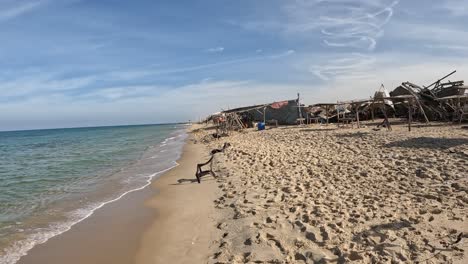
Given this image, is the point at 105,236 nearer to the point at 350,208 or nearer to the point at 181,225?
the point at 181,225

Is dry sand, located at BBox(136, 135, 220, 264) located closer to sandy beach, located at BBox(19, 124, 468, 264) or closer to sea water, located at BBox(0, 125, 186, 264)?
sandy beach, located at BBox(19, 124, 468, 264)

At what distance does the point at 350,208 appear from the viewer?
6.06m

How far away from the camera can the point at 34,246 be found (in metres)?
6.27

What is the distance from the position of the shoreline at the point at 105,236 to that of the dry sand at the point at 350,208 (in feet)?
5.03

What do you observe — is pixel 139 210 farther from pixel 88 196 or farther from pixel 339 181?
pixel 339 181

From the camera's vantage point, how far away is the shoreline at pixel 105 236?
564cm

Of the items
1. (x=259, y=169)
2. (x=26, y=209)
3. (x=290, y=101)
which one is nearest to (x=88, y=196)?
(x=26, y=209)

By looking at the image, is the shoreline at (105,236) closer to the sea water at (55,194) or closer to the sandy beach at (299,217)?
the sandy beach at (299,217)

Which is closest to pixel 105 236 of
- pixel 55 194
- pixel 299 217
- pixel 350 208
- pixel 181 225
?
pixel 181 225

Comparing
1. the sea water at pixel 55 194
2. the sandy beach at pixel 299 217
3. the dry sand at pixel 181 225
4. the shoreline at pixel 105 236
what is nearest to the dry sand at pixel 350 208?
the sandy beach at pixel 299 217

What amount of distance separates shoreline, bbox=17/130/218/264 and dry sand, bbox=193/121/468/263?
1.53 metres

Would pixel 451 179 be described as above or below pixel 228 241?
above

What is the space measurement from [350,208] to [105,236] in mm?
4444

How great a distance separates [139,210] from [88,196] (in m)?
2.82
